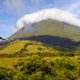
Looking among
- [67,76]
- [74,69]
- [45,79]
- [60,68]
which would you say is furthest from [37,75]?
[74,69]

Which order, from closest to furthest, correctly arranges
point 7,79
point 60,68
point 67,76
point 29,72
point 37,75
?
point 7,79 → point 37,75 → point 29,72 → point 67,76 → point 60,68

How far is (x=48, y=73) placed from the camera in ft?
278

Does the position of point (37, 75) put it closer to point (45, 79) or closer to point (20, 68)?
point (45, 79)

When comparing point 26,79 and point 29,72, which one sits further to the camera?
point 29,72

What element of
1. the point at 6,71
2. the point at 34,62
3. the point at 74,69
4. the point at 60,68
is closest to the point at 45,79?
the point at 34,62

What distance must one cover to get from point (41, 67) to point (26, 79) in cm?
1545

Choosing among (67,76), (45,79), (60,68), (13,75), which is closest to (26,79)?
(13,75)

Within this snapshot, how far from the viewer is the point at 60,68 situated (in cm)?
9894

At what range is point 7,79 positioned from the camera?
65.8m

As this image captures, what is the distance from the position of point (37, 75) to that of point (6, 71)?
10878 mm

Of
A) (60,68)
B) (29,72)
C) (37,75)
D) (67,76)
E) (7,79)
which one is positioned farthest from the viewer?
(60,68)

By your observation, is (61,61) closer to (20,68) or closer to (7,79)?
(20,68)

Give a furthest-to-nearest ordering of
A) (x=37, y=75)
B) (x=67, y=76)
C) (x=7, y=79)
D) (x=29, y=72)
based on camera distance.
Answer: (x=67, y=76) → (x=29, y=72) → (x=37, y=75) → (x=7, y=79)

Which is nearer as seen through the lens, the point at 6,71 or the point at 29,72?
the point at 6,71
